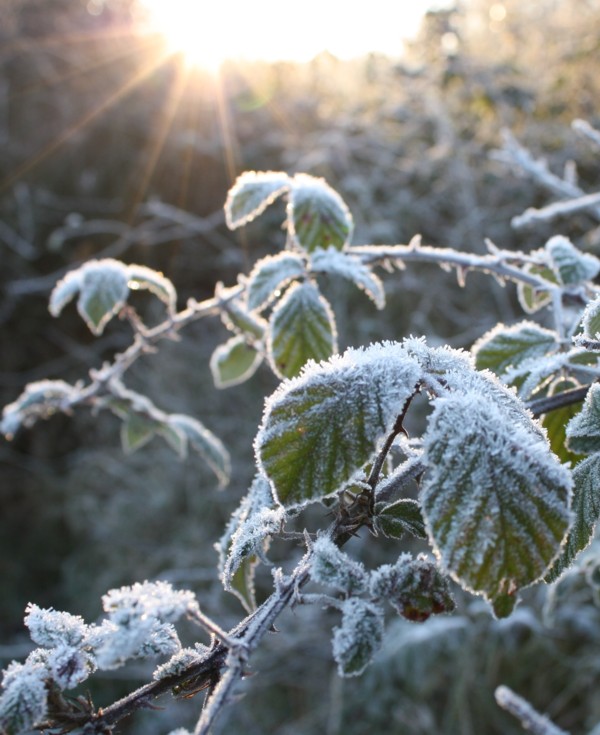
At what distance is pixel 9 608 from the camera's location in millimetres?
4109

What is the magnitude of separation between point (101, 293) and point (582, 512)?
2.56ft

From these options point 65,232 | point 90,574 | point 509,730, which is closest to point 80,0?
point 65,232

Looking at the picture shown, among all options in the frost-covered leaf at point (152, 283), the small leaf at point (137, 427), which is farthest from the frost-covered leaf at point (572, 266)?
the small leaf at point (137, 427)

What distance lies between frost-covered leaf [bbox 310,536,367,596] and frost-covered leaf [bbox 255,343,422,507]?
1.9 inches

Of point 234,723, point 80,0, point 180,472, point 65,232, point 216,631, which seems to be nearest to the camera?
point 216,631

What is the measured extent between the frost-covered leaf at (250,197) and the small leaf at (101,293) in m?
0.22

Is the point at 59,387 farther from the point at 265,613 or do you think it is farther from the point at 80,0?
the point at 80,0

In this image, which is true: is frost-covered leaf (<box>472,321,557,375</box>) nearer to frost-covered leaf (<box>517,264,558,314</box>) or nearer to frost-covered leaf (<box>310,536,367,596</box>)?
frost-covered leaf (<box>517,264,558,314</box>)

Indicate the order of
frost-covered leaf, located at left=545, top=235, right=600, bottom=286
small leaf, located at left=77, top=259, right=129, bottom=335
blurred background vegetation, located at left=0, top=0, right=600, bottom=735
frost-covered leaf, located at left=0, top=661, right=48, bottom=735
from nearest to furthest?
frost-covered leaf, located at left=0, top=661, right=48, bottom=735 < frost-covered leaf, located at left=545, top=235, right=600, bottom=286 < small leaf, located at left=77, top=259, right=129, bottom=335 < blurred background vegetation, located at left=0, top=0, right=600, bottom=735

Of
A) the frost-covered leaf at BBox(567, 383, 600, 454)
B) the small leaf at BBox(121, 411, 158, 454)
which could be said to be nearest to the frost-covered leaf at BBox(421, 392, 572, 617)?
the frost-covered leaf at BBox(567, 383, 600, 454)

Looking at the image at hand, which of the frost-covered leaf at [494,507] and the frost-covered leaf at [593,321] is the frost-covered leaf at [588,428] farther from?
the frost-covered leaf at [494,507]

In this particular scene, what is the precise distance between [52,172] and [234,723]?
13.9ft

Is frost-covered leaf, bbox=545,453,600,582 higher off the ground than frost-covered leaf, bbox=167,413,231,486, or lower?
lower

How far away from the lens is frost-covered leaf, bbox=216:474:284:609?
20.1 inches
